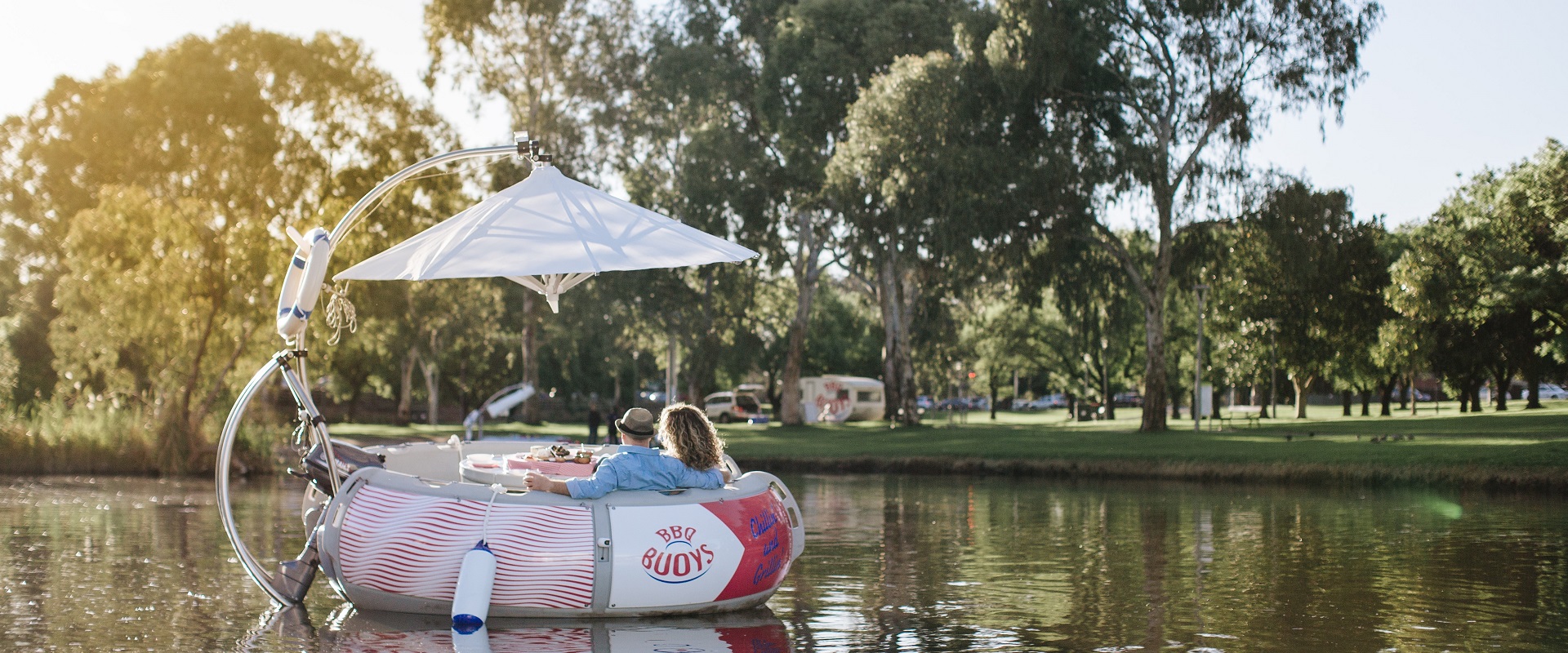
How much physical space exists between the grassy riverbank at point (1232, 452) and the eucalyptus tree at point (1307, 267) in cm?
297

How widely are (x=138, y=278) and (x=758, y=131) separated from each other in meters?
23.9

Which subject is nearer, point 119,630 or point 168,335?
point 119,630

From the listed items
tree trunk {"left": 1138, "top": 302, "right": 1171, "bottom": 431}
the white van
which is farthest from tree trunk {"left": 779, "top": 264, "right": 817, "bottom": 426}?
tree trunk {"left": 1138, "top": 302, "right": 1171, "bottom": 431}

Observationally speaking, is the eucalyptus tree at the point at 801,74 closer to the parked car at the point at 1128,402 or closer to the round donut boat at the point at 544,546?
the round donut boat at the point at 544,546

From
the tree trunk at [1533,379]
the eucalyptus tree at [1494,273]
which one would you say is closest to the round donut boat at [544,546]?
the eucalyptus tree at [1494,273]

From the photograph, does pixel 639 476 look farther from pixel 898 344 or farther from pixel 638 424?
pixel 898 344

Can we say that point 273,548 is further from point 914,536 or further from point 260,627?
point 914,536

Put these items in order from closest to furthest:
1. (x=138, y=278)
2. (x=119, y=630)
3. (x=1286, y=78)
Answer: (x=119, y=630) → (x=138, y=278) → (x=1286, y=78)

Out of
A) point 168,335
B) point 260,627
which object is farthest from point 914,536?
point 168,335

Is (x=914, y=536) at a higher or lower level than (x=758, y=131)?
lower

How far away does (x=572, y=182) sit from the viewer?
13.6 m

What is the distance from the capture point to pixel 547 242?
12555 millimetres

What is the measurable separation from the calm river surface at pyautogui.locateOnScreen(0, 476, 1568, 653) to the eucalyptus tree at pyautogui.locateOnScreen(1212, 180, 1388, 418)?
1365 centimetres

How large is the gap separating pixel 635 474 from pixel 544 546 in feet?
2.91
